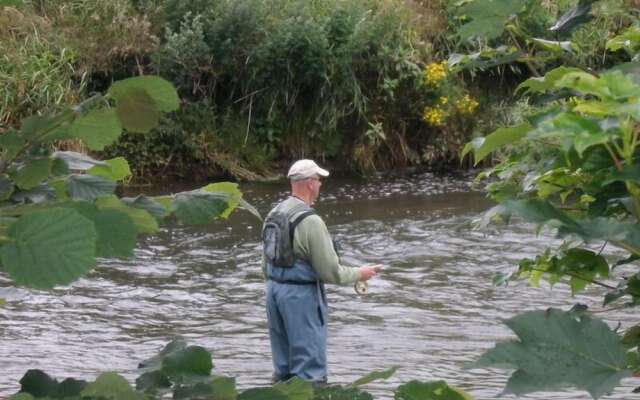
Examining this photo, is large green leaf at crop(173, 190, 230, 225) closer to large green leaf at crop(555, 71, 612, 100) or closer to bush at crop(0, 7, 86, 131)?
large green leaf at crop(555, 71, 612, 100)

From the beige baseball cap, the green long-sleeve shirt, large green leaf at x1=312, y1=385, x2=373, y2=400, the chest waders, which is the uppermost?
large green leaf at x1=312, y1=385, x2=373, y2=400

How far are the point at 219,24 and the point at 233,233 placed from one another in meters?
4.53

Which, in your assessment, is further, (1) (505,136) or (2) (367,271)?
(2) (367,271)

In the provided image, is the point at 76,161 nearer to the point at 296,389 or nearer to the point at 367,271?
the point at 296,389

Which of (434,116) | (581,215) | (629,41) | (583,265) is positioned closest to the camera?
(583,265)

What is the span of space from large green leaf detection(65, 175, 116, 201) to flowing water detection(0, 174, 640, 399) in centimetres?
501

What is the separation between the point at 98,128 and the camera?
1.71 meters

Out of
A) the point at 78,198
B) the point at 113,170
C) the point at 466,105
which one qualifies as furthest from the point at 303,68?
the point at 78,198

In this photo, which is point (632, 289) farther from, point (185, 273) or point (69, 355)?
point (185, 273)

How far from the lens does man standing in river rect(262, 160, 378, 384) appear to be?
7254 mm

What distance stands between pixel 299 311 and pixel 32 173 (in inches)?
223

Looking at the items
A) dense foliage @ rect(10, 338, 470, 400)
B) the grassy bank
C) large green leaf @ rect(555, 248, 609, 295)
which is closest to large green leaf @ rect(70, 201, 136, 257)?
dense foliage @ rect(10, 338, 470, 400)

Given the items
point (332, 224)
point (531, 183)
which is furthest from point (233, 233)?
point (531, 183)

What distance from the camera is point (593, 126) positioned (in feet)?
5.37
